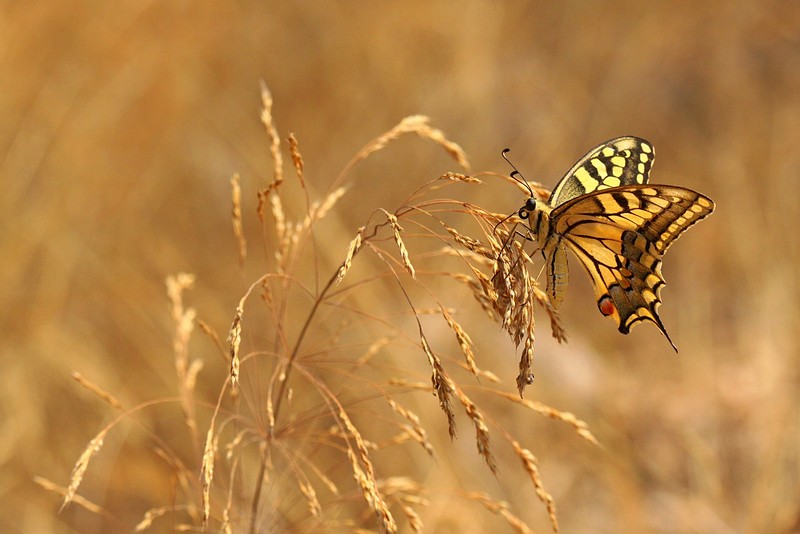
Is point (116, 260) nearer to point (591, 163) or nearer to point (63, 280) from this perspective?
point (63, 280)

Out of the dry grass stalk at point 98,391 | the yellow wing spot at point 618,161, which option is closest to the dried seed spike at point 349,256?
the dry grass stalk at point 98,391

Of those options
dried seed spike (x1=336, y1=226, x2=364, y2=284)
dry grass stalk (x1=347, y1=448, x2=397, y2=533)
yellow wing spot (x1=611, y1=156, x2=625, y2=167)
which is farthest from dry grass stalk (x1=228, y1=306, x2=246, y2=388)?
yellow wing spot (x1=611, y1=156, x2=625, y2=167)

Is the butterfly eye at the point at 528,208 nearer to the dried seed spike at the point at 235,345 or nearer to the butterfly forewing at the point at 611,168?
the butterfly forewing at the point at 611,168

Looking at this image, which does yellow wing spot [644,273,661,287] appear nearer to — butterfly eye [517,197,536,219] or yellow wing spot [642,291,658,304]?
yellow wing spot [642,291,658,304]

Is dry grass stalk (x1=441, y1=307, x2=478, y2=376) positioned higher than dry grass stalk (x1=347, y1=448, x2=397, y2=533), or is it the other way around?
dry grass stalk (x1=441, y1=307, x2=478, y2=376)

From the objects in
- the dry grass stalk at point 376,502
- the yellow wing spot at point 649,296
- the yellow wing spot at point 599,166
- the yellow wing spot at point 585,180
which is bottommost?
the dry grass stalk at point 376,502

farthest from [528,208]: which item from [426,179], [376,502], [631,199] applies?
[426,179]

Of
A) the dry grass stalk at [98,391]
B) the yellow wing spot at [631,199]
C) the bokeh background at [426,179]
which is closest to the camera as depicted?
the dry grass stalk at [98,391]
